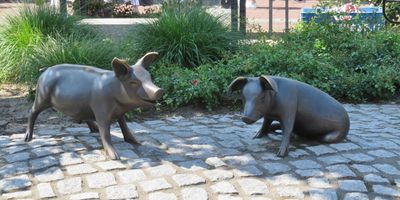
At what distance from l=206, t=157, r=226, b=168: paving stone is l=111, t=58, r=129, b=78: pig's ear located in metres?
0.99

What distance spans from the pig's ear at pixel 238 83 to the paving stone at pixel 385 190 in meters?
1.32

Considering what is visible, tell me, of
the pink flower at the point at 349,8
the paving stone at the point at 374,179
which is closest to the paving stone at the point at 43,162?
the paving stone at the point at 374,179

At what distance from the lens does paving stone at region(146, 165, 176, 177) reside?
4.09 meters

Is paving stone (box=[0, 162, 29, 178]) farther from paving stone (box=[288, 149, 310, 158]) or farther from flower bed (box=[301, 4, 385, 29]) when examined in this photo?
flower bed (box=[301, 4, 385, 29])

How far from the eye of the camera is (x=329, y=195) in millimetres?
3826

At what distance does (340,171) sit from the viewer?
4.22 m

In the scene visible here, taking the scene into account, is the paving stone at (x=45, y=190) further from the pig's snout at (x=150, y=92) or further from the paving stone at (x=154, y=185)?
the pig's snout at (x=150, y=92)

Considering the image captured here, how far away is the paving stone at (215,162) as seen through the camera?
169 inches

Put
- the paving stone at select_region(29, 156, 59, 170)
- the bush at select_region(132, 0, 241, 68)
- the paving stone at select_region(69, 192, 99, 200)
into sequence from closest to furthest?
the paving stone at select_region(69, 192, 99, 200)
the paving stone at select_region(29, 156, 59, 170)
the bush at select_region(132, 0, 241, 68)

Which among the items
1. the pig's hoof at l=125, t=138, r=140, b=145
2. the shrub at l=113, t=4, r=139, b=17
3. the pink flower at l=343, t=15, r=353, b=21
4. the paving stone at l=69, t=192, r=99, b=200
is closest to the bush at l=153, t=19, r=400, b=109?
the pink flower at l=343, t=15, r=353, b=21

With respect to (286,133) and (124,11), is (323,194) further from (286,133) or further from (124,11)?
(124,11)

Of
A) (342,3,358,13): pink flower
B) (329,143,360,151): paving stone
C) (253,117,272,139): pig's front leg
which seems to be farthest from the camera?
(342,3,358,13): pink flower

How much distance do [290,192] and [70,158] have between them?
6.02 feet

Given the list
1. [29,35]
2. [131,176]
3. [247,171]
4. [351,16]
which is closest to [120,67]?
[131,176]
